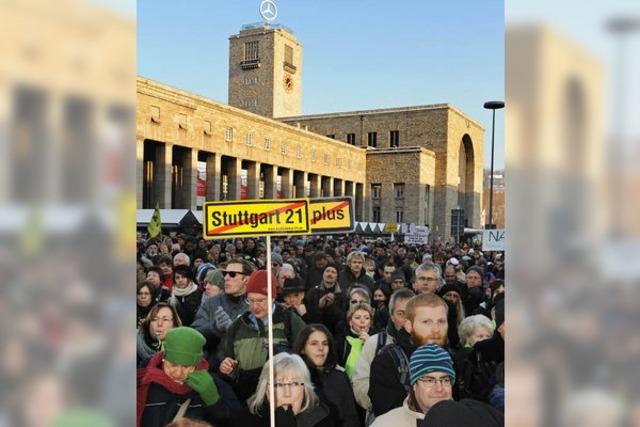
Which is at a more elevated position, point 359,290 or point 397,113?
point 397,113

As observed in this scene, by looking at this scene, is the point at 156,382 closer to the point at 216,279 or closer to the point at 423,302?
the point at 423,302

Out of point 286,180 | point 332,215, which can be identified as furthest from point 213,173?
point 332,215

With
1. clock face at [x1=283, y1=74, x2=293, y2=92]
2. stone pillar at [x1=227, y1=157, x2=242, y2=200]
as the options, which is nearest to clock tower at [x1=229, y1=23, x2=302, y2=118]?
clock face at [x1=283, y1=74, x2=293, y2=92]

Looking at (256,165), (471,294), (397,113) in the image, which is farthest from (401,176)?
(471,294)

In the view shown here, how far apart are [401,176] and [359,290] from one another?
230 ft

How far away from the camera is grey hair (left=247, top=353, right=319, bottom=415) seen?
380cm

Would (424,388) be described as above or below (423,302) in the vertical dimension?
Answer: below

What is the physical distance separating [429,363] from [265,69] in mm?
88713

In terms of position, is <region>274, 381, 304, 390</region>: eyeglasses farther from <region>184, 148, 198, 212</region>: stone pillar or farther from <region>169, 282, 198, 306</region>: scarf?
<region>184, 148, 198, 212</region>: stone pillar

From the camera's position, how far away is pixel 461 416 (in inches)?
115

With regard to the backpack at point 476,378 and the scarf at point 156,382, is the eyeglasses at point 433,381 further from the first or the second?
the scarf at point 156,382
